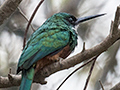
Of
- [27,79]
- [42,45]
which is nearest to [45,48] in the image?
[42,45]

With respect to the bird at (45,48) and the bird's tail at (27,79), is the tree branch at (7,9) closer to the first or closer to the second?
the bird at (45,48)

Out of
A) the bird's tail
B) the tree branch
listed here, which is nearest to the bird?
the bird's tail

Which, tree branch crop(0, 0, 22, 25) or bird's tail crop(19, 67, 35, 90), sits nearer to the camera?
bird's tail crop(19, 67, 35, 90)

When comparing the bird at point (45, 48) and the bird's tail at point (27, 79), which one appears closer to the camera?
the bird's tail at point (27, 79)

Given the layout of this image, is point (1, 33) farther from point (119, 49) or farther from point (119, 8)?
point (119, 8)

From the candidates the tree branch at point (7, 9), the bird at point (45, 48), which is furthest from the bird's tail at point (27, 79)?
the tree branch at point (7, 9)

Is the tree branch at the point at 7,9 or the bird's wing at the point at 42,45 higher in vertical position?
the tree branch at the point at 7,9

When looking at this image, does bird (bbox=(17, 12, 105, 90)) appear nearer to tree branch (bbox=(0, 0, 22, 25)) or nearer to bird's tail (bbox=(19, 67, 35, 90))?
bird's tail (bbox=(19, 67, 35, 90))
